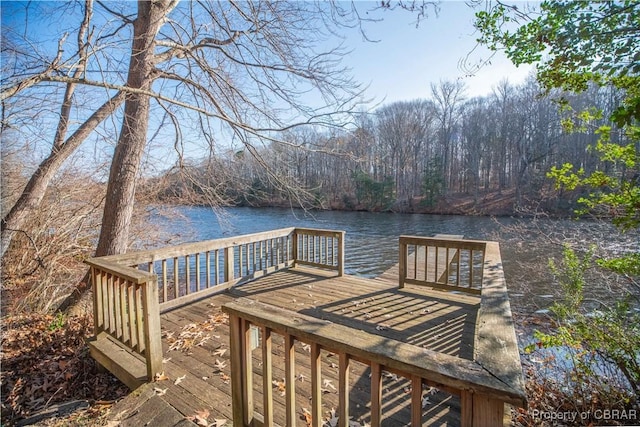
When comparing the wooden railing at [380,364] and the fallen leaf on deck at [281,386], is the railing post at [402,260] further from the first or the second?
the fallen leaf on deck at [281,386]

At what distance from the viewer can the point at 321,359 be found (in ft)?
9.32

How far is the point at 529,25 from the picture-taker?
244 cm

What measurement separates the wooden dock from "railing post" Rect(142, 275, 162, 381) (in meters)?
0.05

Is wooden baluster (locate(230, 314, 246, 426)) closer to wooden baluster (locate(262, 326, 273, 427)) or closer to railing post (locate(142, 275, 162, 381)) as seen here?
wooden baluster (locate(262, 326, 273, 427))

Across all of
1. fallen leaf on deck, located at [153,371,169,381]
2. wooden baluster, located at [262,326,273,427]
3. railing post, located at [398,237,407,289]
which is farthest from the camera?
railing post, located at [398,237,407,289]

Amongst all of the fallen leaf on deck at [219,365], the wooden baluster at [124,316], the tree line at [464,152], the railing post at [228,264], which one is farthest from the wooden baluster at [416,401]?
the tree line at [464,152]

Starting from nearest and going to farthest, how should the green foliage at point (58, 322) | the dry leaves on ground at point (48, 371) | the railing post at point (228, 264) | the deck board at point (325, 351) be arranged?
the deck board at point (325, 351)
the dry leaves on ground at point (48, 371)
the green foliage at point (58, 322)
the railing post at point (228, 264)

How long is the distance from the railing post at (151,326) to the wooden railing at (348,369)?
1038mm

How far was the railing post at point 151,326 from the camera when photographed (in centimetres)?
233

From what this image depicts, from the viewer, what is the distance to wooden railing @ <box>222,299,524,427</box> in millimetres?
968

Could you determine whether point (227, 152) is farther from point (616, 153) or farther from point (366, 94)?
point (616, 153)

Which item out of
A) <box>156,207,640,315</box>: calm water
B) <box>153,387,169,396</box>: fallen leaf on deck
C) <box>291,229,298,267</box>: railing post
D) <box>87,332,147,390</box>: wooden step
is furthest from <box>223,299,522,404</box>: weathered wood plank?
<box>291,229,298,267</box>: railing post

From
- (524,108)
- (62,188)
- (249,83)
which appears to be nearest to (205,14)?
(249,83)

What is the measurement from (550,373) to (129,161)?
602cm
